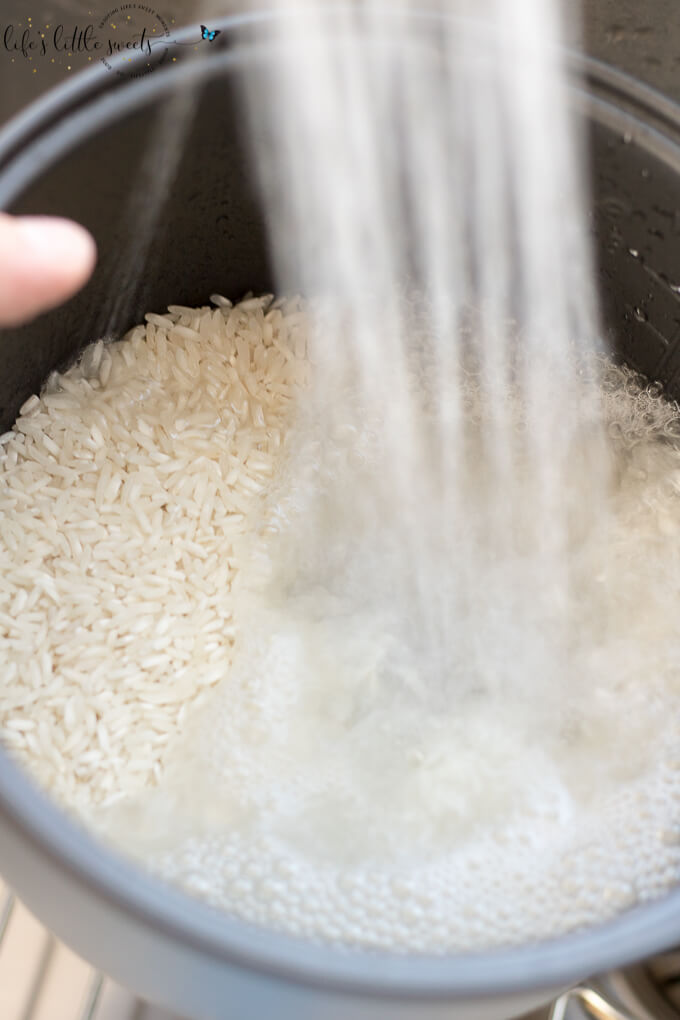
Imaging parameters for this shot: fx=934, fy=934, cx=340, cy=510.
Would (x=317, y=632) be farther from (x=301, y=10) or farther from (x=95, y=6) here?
(x=95, y=6)

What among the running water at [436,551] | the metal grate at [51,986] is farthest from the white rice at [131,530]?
the metal grate at [51,986]

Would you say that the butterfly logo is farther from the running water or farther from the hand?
the hand

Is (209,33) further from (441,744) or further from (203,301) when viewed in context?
(441,744)

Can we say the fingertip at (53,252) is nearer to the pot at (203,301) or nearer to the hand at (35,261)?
the hand at (35,261)

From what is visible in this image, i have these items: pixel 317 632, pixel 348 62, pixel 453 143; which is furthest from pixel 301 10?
pixel 317 632

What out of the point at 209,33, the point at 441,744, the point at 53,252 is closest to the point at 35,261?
the point at 53,252

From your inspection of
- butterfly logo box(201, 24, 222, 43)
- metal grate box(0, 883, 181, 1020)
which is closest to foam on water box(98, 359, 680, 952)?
metal grate box(0, 883, 181, 1020)
